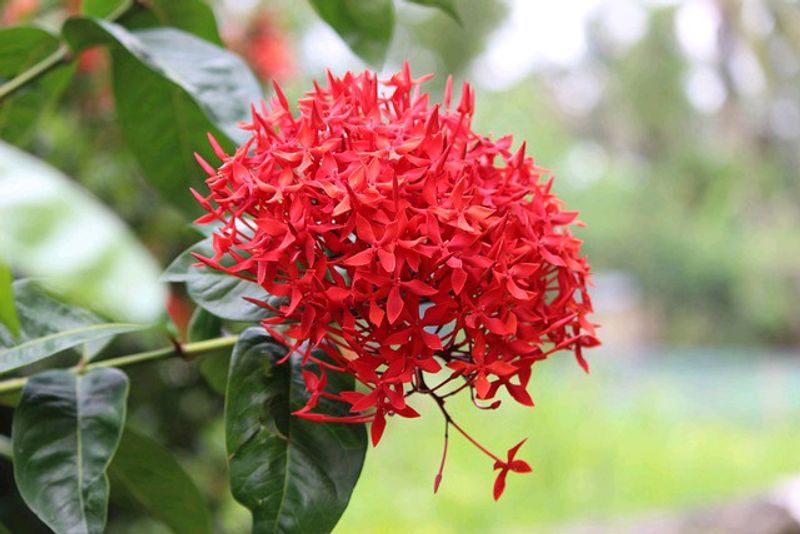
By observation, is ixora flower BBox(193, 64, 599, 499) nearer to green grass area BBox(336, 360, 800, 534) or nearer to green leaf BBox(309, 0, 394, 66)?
green leaf BBox(309, 0, 394, 66)

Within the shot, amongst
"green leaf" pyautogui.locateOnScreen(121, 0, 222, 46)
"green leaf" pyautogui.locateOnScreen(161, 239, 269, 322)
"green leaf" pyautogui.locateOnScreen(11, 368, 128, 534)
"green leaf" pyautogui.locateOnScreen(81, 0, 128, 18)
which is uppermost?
"green leaf" pyautogui.locateOnScreen(121, 0, 222, 46)

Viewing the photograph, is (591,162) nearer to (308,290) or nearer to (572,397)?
(572,397)

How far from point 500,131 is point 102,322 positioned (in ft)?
25.2

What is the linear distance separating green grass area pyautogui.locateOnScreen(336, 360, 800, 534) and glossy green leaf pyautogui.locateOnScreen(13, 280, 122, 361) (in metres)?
2.64

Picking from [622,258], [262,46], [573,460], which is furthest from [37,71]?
[622,258]

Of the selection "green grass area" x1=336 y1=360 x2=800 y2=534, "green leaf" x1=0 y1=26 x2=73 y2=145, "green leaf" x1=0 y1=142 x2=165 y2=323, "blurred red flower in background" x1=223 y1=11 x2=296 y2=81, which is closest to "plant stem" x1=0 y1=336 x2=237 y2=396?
"green leaf" x1=0 y1=26 x2=73 y2=145

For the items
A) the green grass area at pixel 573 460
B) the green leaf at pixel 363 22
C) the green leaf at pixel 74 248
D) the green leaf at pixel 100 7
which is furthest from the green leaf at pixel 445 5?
the green grass area at pixel 573 460

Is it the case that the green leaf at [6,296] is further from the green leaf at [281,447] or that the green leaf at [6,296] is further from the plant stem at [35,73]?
the plant stem at [35,73]

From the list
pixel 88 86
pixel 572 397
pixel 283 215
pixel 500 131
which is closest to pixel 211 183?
pixel 283 215

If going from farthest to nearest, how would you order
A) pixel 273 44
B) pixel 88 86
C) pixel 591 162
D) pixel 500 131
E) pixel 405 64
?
1. pixel 591 162
2. pixel 500 131
3. pixel 273 44
4. pixel 88 86
5. pixel 405 64

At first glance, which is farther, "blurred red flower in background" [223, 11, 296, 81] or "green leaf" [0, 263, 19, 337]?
"blurred red flower in background" [223, 11, 296, 81]

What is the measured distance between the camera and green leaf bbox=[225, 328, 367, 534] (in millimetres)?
463

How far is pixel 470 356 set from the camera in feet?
1.61

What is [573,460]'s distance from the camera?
→ 3891 millimetres
